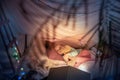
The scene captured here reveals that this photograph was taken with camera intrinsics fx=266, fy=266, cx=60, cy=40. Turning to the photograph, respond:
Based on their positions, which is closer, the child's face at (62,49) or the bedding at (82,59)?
the bedding at (82,59)

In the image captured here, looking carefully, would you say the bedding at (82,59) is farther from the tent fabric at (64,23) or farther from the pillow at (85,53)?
the tent fabric at (64,23)

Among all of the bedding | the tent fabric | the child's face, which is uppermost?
the tent fabric

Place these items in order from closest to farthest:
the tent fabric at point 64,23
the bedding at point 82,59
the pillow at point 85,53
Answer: the tent fabric at point 64,23, the bedding at point 82,59, the pillow at point 85,53

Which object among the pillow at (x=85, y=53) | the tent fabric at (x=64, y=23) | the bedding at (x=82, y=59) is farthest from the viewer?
the pillow at (x=85, y=53)

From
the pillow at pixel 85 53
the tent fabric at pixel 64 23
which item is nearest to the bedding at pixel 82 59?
the pillow at pixel 85 53

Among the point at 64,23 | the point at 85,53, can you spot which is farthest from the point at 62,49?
the point at 64,23

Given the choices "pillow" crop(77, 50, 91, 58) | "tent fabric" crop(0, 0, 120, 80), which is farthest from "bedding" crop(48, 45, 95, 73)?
"tent fabric" crop(0, 0, 120, 80)

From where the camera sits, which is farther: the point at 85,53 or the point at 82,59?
the point at 85,53

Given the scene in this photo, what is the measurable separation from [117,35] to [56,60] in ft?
3.52

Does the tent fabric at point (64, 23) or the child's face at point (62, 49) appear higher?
the tent fabric at point (64, 23)

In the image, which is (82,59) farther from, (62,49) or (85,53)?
(62,49)

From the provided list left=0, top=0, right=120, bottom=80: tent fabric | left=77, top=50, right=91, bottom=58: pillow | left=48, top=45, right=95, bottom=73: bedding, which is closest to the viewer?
left=0, top=0, right=120, bottom=80: tent fabric

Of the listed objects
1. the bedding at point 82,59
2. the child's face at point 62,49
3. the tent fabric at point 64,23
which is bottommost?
the bedding at point 82,59

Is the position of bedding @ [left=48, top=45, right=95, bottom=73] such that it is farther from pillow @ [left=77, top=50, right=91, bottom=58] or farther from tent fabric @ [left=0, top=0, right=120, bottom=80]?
tent fabric @ [left=0, top=0, right=120, bottom=80]
